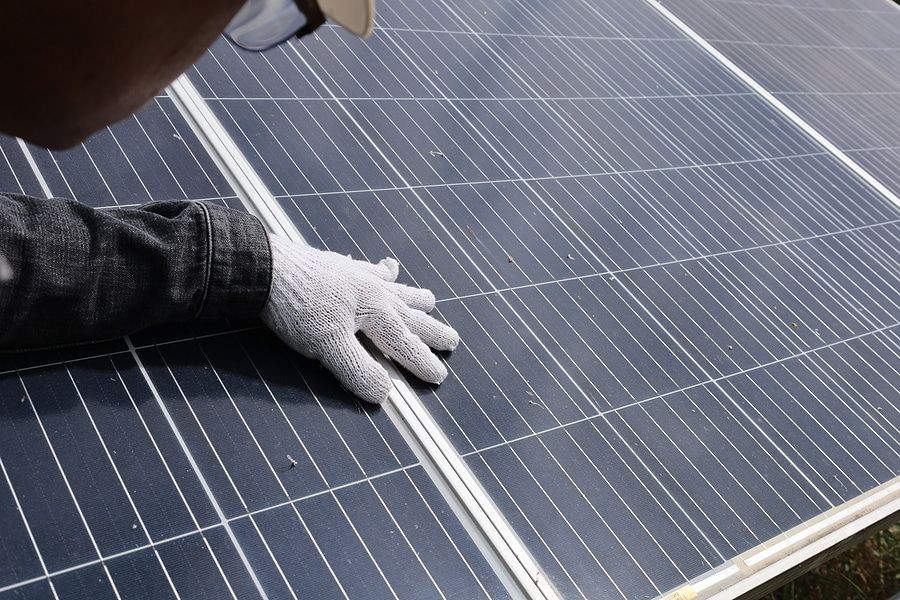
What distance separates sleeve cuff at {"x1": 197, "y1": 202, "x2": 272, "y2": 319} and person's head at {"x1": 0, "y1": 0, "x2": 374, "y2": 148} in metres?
1.23

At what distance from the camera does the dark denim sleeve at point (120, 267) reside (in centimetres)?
190

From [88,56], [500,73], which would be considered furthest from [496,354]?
[88,56]

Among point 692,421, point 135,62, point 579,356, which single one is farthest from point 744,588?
point 135,62

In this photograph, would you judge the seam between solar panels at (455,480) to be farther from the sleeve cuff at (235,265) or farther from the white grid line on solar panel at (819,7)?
the white grid line on solar panel at (819,7)

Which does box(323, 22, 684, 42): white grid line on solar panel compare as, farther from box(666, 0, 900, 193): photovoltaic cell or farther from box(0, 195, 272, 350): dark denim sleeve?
box(0, 195, 272, 350): dark denim sleeve

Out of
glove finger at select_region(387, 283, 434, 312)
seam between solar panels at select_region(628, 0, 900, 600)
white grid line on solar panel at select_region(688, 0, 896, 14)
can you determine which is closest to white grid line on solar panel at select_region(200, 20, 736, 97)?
glove finger at select_region(387, 283, 434, 312)

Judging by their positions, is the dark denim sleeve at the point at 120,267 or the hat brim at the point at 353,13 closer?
the hat brim at the point at 353,13

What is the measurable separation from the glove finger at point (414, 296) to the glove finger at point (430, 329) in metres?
0.05

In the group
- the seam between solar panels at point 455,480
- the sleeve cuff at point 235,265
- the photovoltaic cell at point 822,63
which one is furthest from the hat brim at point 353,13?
the photovoltaic cell at point 822,63

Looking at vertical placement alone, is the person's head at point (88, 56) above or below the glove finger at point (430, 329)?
above

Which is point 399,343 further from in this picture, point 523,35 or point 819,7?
point 819,7

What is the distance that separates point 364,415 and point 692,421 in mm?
912

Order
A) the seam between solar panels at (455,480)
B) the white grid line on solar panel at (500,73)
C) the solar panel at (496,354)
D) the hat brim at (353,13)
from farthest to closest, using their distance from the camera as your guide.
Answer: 1. the white grid line on solar panel at (500,73)
2. the seam between solar panels at (455,480)
3. the solar panel at (496,354)
4. the hat brim at (353,13)

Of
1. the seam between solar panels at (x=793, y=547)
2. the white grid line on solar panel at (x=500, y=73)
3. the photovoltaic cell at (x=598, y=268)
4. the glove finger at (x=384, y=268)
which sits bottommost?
the seam between solar panels at (x=793, y=547)
